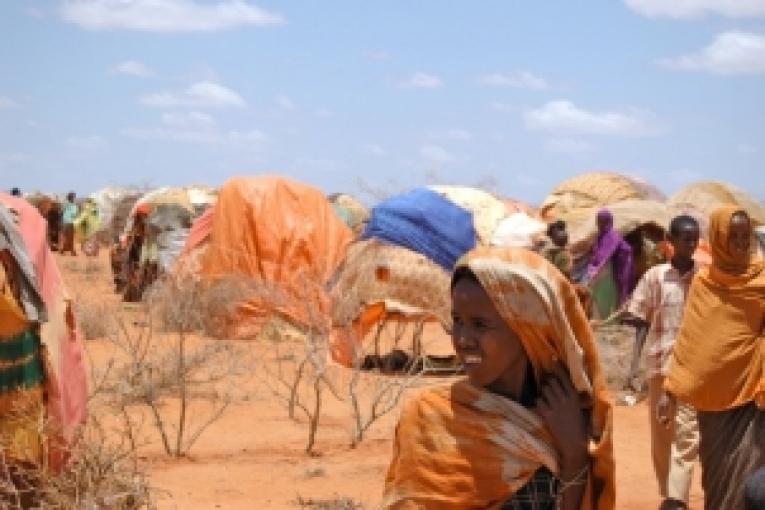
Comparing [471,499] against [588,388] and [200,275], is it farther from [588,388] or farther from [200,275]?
[200,275]

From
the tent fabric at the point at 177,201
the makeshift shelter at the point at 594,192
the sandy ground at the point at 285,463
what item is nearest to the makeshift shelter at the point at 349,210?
the tent fabric at the point at 177,201

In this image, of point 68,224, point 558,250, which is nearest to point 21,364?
point 558,250

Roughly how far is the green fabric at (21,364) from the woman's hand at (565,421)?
102 inches

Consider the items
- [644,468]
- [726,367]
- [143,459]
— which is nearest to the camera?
[726,367]

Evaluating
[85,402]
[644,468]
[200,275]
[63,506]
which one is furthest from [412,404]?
[200,275]

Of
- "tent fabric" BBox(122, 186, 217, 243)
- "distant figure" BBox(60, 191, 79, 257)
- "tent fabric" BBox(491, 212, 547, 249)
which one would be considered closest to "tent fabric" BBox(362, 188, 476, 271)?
"tent fabric" BBox(491, 212, 547, 249)

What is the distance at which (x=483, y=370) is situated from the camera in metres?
2.82

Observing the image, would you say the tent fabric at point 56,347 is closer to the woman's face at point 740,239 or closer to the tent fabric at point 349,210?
the woman's face at point 740,239

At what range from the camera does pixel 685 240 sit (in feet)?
22.0

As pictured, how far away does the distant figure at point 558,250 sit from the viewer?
10.4m

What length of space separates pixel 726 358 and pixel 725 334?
12 centimetres

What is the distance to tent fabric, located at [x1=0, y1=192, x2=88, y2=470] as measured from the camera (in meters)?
4.90

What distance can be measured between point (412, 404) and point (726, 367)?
3.36 m

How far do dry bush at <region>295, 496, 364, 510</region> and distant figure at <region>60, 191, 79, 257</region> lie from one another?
1080 inches
